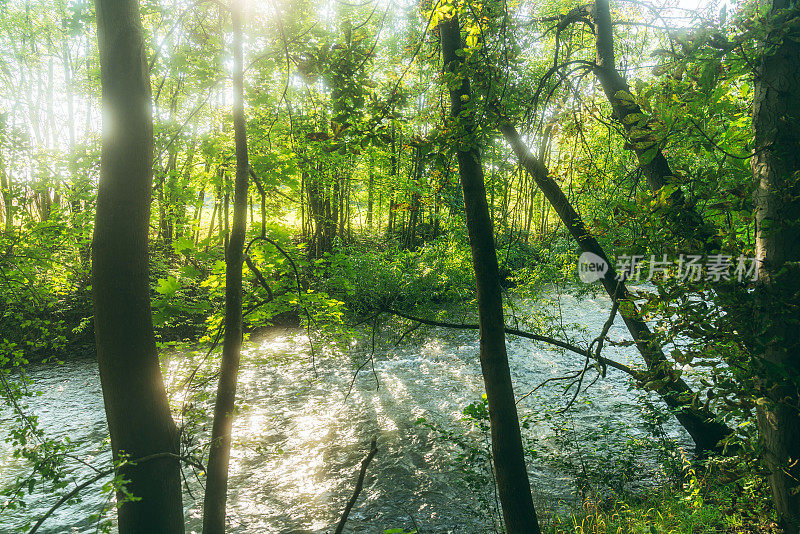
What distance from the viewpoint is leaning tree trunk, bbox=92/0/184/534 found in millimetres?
2646

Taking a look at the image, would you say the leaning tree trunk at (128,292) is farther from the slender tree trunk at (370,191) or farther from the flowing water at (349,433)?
the slender tree trunk at (370,191)

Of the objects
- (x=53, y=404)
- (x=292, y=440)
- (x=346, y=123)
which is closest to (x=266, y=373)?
(x=292, y=440)

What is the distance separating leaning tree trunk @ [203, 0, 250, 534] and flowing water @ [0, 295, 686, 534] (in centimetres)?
67

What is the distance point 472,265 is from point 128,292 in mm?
3129

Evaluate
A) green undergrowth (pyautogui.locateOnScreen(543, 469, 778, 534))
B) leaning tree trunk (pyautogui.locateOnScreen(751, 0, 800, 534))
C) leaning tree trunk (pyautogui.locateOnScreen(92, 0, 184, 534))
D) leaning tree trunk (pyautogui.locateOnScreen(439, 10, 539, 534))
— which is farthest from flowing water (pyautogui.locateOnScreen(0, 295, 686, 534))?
leaning tree trunk (pyautogui.locateOnScreen(751, 0, 800, 534))

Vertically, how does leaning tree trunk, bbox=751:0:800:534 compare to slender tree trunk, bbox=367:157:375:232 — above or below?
below

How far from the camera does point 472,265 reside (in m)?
4.58

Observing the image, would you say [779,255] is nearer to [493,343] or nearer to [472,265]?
[493,343]

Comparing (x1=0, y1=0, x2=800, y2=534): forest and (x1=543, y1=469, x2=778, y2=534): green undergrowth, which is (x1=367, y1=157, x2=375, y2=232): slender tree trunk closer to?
(x1=0, y1=0, x2=800, y2=534): forest

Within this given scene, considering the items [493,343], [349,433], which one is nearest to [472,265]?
[493,343]

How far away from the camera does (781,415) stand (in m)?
1.80

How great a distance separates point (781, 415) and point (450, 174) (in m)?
2.54

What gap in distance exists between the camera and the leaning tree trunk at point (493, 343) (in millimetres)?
3309

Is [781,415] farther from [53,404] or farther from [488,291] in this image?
[53,404]
